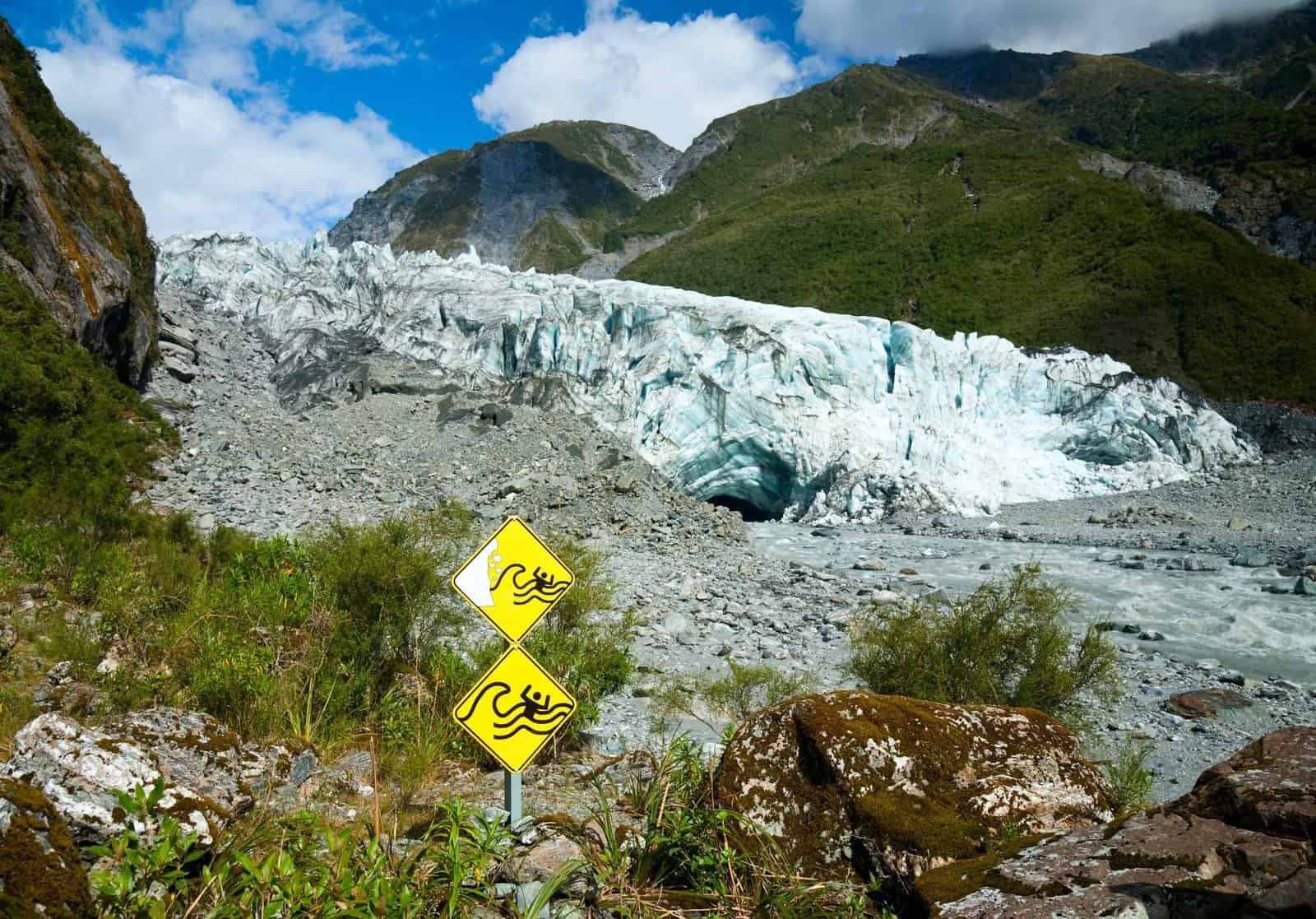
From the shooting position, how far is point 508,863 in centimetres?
A: 295

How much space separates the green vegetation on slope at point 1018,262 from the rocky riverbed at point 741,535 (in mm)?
13829

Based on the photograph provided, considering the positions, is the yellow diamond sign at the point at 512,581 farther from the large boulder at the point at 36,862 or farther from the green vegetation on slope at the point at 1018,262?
the green vegetation on slope at the point at 1018,262

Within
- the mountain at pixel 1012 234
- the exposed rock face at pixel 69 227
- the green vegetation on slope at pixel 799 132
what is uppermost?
the green vegetation on slope at pixel 799 132

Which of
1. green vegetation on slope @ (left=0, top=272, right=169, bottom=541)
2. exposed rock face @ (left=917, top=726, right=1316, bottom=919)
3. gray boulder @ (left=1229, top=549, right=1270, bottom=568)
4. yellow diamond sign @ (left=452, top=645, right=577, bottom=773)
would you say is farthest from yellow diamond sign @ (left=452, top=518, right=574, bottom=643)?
gray boulder @ (left=1229, top=549, right=1270, bottom=568)

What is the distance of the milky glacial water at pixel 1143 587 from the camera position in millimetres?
12586

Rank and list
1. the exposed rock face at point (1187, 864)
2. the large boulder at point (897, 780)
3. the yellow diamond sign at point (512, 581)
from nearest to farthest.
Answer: the exposed rock face at point (1187, 864)
the large boulder at point (897, 780)
the yellow diamond sign at point (512, 581)

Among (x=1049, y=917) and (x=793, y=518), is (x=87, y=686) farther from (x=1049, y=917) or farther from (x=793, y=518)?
(x=793, y=518)

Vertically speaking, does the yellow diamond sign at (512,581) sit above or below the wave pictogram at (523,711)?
above

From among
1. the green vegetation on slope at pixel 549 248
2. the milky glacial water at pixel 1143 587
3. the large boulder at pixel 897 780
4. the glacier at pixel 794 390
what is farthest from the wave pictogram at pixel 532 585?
the green vegetation on slope at pixel 549 248

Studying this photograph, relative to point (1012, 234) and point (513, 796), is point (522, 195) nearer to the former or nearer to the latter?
point (1012, 234)

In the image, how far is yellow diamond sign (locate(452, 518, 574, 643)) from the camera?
3.31m

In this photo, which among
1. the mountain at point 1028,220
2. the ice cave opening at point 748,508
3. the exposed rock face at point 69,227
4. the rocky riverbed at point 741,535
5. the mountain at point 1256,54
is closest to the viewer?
the rocky riverbed at point 741,535

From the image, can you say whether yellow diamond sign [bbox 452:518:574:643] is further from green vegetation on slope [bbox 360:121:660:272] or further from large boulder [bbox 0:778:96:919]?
green vegetation on slope [bbox 360:121:660:272]

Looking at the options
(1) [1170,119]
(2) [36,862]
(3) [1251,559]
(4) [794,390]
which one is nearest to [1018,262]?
(4) [794,390]
